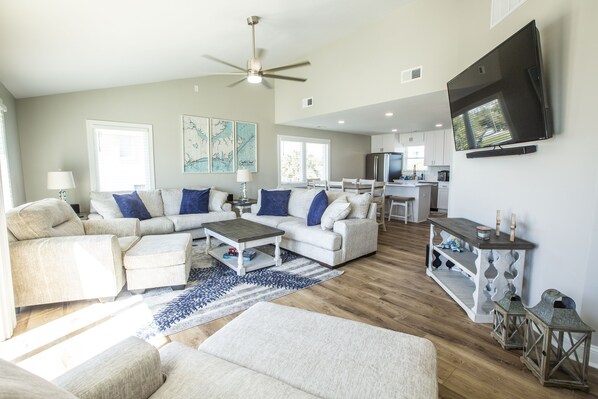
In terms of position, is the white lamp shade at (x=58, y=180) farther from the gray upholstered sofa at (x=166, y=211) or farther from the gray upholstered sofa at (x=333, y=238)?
the gray upholstered sofa at (x=333, y=238)

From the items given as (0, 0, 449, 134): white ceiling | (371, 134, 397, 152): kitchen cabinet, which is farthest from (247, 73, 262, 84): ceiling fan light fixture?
(371, 134, 397, 152): kitchen cabinet

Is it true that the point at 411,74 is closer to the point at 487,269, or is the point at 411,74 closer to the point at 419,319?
the point at 487,269

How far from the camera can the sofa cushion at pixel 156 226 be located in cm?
415

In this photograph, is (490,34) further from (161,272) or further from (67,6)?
(161,272)

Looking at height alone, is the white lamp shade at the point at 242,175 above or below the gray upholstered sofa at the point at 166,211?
above

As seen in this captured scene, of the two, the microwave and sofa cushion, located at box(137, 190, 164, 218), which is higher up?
the microwave

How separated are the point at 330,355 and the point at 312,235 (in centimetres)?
239

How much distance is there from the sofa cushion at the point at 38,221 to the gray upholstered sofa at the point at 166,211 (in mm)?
1357

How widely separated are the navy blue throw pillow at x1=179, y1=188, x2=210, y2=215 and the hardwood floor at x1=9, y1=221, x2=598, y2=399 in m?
2.38

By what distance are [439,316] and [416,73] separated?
10.3 feet

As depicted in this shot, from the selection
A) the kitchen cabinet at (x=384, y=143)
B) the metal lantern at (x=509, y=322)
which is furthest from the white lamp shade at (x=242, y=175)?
the kitchen cabinet at (x=384, y=143)

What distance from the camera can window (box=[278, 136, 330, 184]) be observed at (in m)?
6.89

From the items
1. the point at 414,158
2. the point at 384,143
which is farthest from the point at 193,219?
the point at 414,158

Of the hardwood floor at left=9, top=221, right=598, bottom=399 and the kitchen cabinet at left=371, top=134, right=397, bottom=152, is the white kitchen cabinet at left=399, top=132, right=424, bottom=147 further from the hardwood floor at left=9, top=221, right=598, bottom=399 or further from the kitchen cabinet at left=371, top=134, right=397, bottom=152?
the hardwood floor at left=9, top=221, right=598, bottom=399
